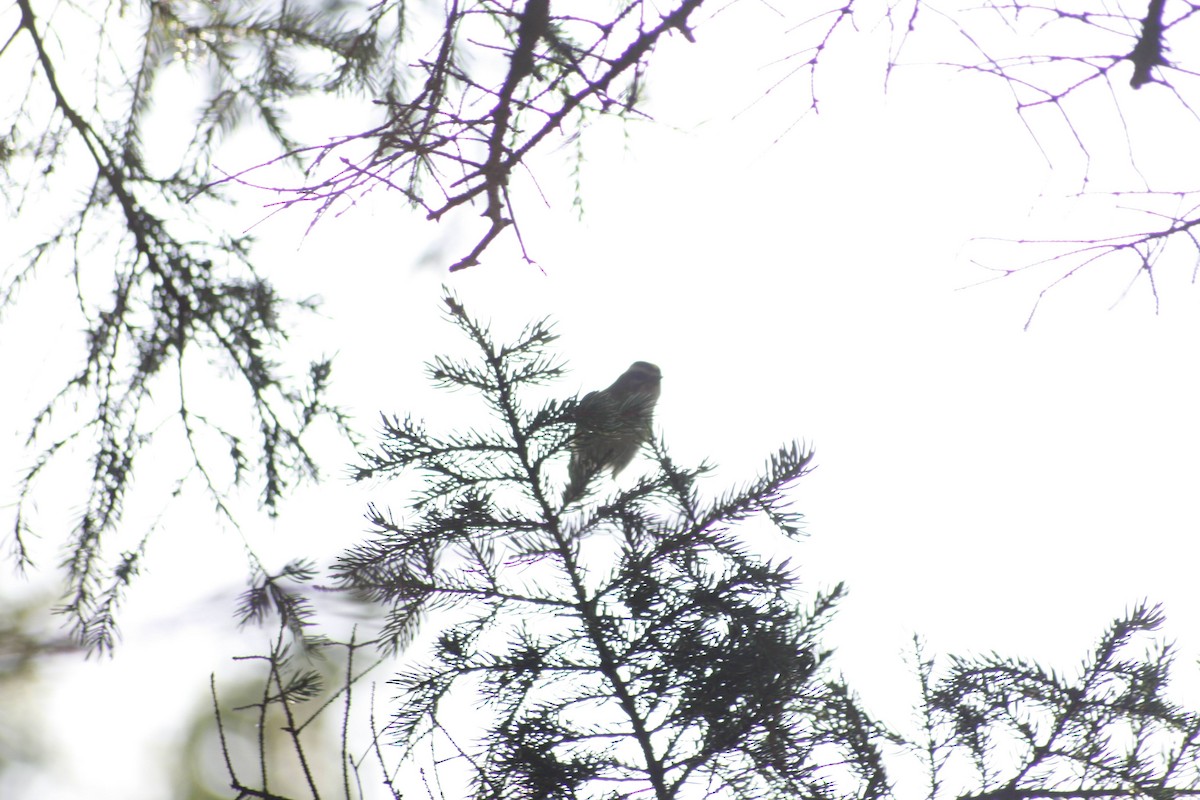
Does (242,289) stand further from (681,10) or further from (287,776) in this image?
(287,776)

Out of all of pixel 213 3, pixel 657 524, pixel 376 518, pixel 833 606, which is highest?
pixel 213 3

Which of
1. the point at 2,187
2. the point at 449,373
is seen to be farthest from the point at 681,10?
the point at 2,187

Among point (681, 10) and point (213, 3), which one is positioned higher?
point (213, 3)

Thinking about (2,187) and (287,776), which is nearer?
(2,187)


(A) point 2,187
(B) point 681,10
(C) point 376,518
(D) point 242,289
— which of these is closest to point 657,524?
(C) point 376,518

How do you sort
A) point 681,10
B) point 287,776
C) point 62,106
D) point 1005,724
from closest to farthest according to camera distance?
point 681,10 < point 1005,724 < point 62,106 < point 287,776

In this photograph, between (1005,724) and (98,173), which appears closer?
(1005,724)

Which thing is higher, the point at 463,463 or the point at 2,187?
the point at 2,187

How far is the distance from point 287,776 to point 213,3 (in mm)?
4117

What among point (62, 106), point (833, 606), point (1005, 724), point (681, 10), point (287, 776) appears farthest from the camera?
point (287, 776)

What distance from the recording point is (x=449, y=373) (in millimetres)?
2162

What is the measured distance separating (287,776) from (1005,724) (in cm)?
438

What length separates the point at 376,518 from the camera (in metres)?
2.06

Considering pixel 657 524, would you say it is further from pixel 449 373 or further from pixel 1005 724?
pixel 1005 724
